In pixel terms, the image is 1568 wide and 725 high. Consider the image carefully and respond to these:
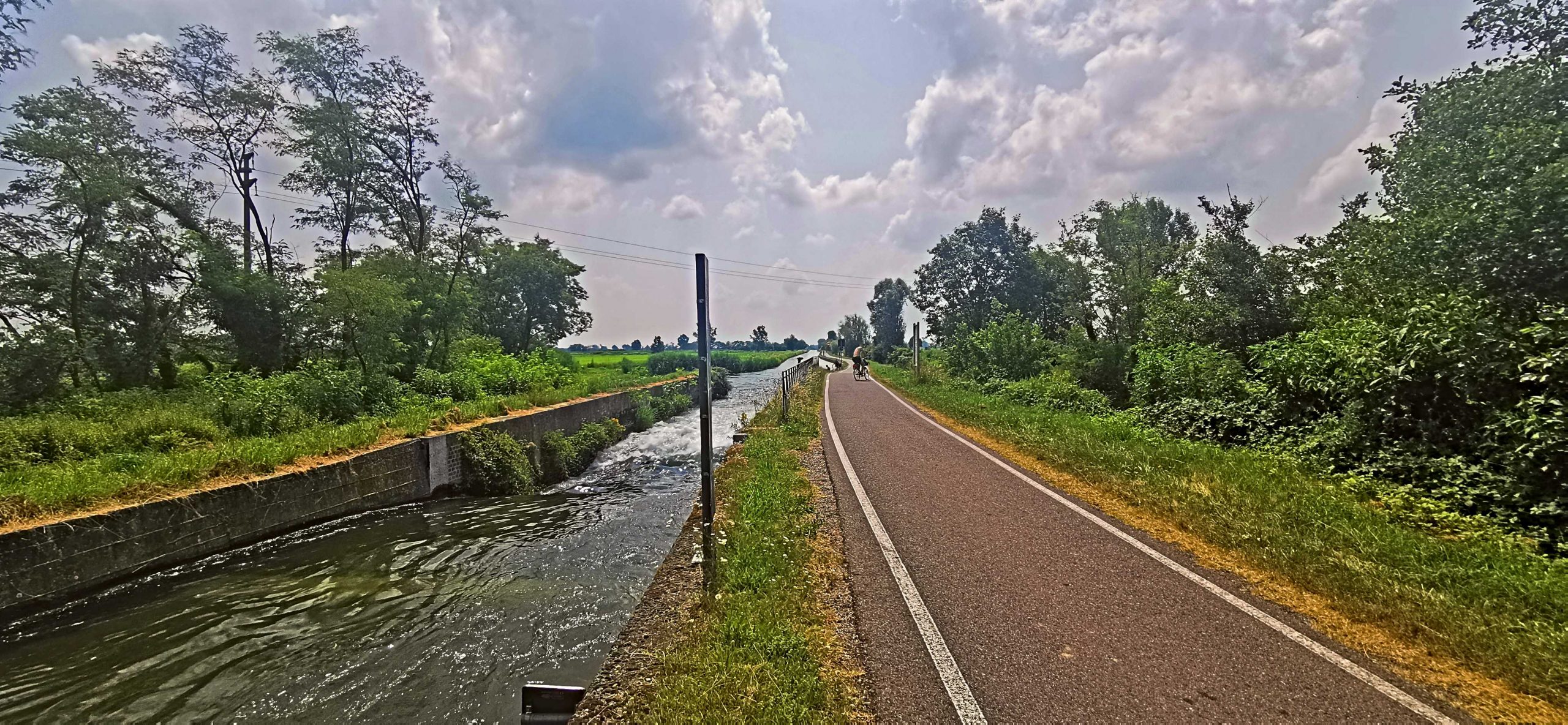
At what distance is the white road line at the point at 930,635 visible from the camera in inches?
110

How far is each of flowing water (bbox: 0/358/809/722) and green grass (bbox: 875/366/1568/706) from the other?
5805mm

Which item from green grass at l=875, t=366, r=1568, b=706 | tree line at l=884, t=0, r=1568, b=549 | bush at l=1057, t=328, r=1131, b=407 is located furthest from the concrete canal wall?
bush at l=1057, t=328, r=1131, b=407

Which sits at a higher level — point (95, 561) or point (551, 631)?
point (95, 561)

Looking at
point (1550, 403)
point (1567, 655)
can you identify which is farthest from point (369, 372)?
point (1550, 403)

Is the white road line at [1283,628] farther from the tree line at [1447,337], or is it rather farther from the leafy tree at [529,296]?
the leafy tree at [529,296]

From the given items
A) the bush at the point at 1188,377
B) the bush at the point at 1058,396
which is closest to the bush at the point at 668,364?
the bush at the point at 1058,396

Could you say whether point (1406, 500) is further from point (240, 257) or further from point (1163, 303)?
point (240, 257)

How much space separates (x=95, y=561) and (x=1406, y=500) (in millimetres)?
13631

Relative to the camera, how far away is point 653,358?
159 feet

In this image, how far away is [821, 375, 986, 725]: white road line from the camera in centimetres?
279

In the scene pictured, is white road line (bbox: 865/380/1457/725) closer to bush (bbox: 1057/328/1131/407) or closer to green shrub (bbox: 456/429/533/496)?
green shrub (bbox: 456/429/533/496)

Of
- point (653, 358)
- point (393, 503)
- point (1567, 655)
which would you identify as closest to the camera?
point (1567, 655)

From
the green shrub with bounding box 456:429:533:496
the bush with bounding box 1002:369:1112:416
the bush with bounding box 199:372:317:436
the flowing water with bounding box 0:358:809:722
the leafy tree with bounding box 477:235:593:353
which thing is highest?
the leafy tree with bounding box 477:235:593:353

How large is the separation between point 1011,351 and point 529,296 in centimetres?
3156
